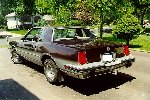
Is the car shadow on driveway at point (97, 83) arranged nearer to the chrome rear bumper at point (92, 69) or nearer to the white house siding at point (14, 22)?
the chrome rear bumper at point (92, 69)

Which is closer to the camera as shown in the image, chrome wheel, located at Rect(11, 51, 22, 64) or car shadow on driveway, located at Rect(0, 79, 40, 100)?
car shadow on driveway, located at Rect(0, 79, 40, 100)

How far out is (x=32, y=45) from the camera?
888cm

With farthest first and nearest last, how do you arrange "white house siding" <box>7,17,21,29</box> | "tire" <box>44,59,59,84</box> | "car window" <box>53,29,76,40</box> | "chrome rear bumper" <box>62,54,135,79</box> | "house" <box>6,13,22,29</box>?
"white house siding" <box>7,17,21,29</box> < "house" <box>6,13,22,29</box> < "car window" <box>53,29,76,40</box> < "tire" <box>44,59,59,84</box> < "chrome rear bumper" <box>62,54,135,79</box>

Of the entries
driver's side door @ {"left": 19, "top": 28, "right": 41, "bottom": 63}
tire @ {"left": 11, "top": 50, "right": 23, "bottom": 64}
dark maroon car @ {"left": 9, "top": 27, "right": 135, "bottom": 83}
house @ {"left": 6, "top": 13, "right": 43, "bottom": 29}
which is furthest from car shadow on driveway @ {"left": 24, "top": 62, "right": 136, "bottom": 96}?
house @ {"left": 6, "top": 13, "right": 43, "bottom": 29}

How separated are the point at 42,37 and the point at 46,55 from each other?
714mm

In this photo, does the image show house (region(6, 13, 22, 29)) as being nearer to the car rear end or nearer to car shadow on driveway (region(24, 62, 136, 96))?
car shadow on driveway (region(24, 62, 136, 96))

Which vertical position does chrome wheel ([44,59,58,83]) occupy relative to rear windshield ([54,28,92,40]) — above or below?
below

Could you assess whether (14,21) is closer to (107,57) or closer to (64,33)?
(64,33)

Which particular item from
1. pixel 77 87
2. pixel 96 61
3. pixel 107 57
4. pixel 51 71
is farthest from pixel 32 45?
pixel 107 57

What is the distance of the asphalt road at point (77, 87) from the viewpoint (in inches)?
266

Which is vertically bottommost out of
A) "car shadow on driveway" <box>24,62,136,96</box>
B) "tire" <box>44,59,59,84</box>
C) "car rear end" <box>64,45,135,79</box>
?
"car shadow on driveway" <box>24,62,136,96</box>

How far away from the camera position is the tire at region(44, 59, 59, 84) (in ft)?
25.1

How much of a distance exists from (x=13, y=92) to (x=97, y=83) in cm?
269

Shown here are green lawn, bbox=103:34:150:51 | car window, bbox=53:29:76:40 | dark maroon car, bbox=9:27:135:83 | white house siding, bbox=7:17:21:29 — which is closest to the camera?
dark maroon car, bbox=9:27:135:83
